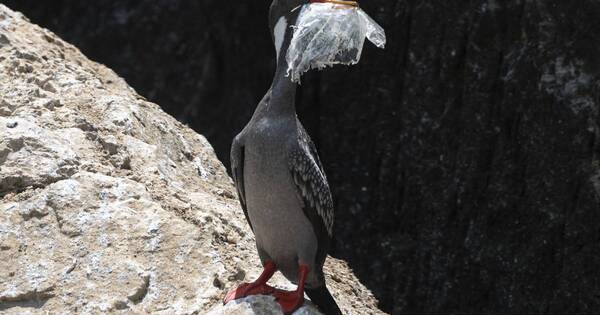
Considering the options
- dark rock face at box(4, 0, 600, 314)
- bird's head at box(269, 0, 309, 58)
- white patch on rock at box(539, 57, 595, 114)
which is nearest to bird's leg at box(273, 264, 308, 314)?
bird's head at box(269, 0, 309, 58)

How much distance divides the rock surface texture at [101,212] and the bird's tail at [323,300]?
23 centimetres

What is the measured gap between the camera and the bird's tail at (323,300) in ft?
18.5

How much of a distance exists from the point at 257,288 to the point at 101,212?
95 centimetres

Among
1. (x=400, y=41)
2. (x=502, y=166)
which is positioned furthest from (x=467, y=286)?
(x=400, y=41)

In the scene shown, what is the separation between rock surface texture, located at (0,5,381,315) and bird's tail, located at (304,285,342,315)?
230 millimetres

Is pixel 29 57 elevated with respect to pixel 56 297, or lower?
elevated

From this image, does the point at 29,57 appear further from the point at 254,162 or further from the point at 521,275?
the point at 521,275

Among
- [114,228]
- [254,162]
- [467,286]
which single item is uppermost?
[254,162]

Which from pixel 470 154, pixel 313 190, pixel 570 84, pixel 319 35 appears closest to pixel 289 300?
pixel 313 190

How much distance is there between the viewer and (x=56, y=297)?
5312mm

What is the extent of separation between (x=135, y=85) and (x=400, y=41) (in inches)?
121

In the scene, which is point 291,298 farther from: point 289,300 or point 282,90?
point 282,90

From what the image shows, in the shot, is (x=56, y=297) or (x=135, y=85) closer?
(x=56, y=297)

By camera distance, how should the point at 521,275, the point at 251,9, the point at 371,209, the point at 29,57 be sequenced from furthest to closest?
the point at 251,9 → the point at 371,209 → the point at 521,275 → the point at 29,57
